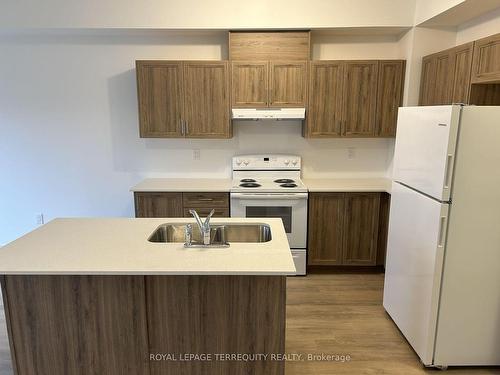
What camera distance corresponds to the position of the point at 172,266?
1729mm

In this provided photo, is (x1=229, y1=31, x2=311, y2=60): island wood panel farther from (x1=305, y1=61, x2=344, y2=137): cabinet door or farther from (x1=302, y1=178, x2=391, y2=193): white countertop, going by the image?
(x1=302, y1=178, x2=391, y2=193): white countertop

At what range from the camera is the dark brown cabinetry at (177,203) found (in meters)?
3.62

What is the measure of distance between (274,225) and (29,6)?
325 centimetres

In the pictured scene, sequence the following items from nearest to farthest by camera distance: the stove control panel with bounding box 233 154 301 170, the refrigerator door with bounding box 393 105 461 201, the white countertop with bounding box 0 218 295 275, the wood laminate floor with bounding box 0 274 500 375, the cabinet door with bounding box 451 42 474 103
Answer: the white countertop with bounding box 0 218 295 275
the refrigerator door with bounding box 393 105 461 201
the wood laminate floor with bounding box 0 274 500 375
the cabinet door with bounding box 451 42 474 103
the stove control panel with bounding box 233 154 301 170

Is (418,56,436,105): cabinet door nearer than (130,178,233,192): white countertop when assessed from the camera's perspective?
Yes

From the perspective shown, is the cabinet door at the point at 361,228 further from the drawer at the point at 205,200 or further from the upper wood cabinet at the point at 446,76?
the drawer at the point at 205,200

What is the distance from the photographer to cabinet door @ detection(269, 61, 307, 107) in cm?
356

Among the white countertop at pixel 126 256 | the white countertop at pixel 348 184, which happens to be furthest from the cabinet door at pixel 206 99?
the white countertop at pixel 126 256

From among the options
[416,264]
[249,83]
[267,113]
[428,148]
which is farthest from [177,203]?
[428,148]

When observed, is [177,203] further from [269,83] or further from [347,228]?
[347,228]

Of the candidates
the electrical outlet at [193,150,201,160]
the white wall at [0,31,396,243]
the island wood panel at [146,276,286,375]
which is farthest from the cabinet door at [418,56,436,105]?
the island wood panel at [146,276,286,375]

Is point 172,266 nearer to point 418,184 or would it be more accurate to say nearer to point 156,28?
point 418,184

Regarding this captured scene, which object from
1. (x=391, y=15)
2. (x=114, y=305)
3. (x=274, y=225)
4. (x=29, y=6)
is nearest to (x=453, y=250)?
(x=274, y=225)

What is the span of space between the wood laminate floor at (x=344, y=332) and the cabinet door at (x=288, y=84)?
70.3 inches
